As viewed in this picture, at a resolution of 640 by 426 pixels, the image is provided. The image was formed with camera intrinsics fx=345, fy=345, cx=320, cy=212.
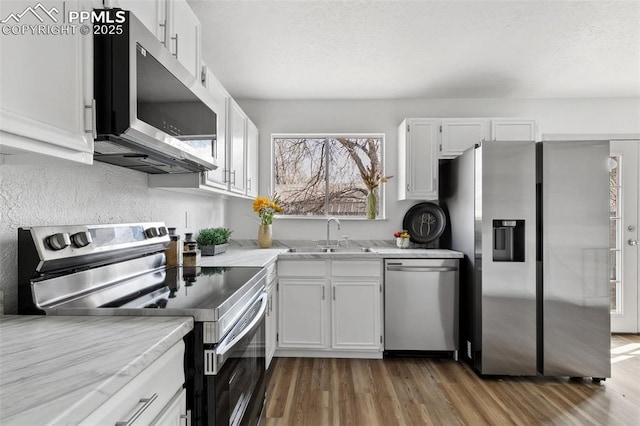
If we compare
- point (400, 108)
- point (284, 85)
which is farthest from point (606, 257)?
point (284, 85)

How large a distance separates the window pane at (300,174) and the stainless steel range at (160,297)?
6.71 ft

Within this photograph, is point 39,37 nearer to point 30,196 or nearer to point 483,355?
point 30,196

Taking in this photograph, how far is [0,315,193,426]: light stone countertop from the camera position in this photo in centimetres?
58

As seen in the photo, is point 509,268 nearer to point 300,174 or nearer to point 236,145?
point 300,174

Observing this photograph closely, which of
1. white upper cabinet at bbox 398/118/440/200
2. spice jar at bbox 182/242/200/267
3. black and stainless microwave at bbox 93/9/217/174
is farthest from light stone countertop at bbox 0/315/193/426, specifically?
white upper cabinet at bbox 398/118/440/200

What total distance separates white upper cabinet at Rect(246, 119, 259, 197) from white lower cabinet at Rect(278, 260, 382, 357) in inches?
32.4

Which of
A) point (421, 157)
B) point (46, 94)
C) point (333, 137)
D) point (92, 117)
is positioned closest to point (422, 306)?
point (421, 157)

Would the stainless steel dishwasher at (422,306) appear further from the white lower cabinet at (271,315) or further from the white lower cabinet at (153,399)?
the white lower cabinet at (153,399)

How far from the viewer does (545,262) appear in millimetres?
2562

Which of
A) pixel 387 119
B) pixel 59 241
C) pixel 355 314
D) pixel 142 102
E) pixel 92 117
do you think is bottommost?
pixel 355 314

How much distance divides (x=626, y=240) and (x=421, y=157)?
236 centimetres

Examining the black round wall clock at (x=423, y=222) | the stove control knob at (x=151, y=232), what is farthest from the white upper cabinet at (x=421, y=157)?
the stove control knob at (x=151, y=232)

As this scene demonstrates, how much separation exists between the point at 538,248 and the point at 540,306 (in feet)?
1.43

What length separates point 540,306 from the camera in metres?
2.59
